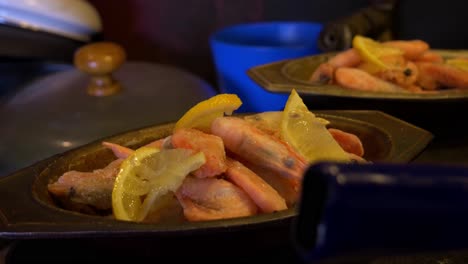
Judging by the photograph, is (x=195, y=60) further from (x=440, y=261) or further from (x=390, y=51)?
(x=440, y=261)

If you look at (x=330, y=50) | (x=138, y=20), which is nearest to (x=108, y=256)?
(x=330, y=50)

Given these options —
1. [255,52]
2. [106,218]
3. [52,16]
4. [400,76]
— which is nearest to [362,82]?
[400,76]

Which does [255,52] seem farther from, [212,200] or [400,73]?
[212,200]

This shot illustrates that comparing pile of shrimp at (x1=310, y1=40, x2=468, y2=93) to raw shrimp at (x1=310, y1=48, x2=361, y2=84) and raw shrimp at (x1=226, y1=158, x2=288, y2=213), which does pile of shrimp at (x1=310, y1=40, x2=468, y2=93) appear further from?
raw shrimp at (x1=226, y1=158, x2=288, y2=213)

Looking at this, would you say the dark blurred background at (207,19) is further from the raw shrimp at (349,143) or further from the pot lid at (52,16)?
the raw shrimp at (349,143)

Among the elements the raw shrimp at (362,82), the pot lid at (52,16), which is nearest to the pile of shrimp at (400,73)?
the raw shrimp at (362,82)

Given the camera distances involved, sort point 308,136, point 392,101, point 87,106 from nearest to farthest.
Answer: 1. point 308,136
2. point 392,101
3. point 87,106
